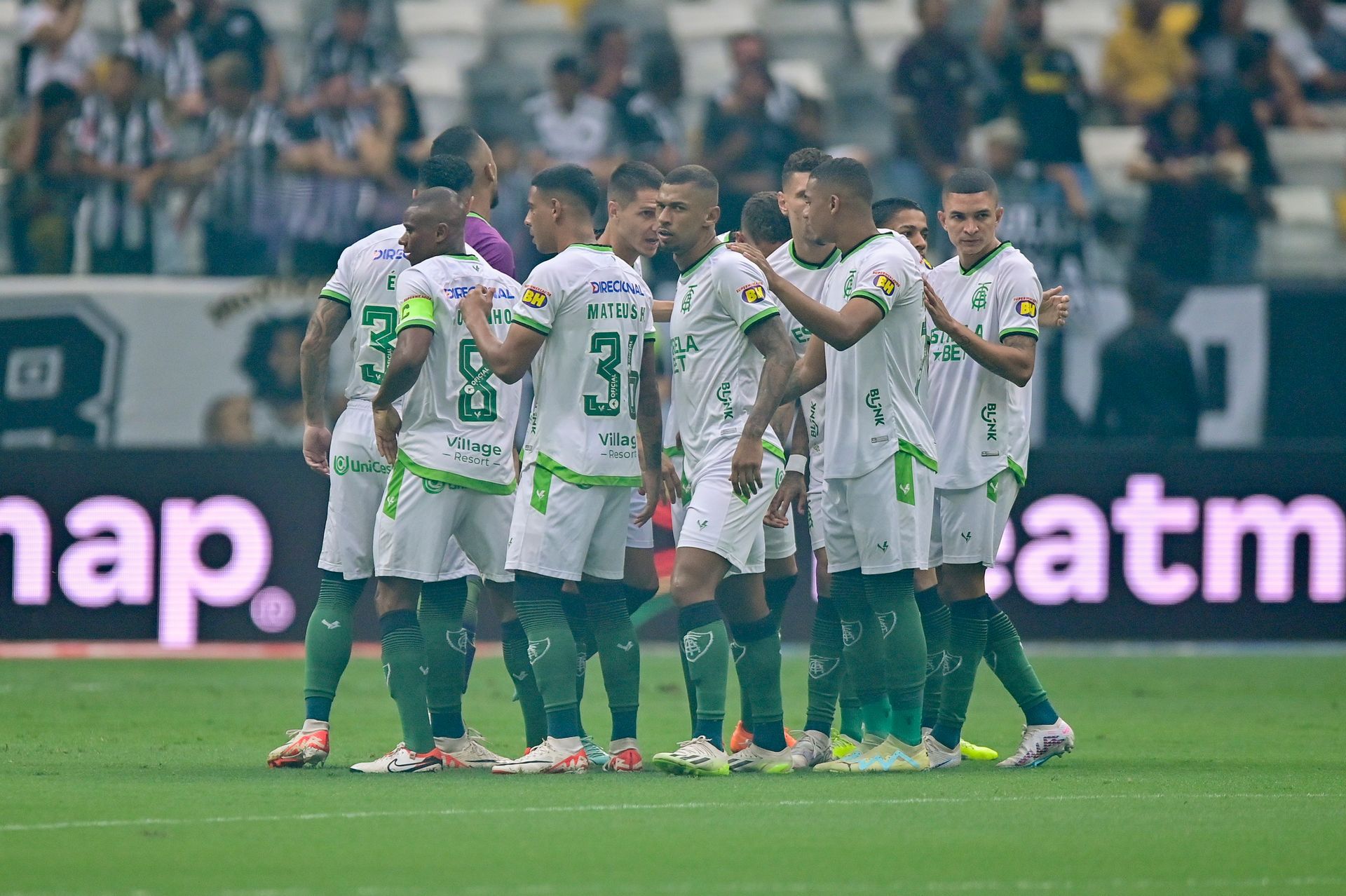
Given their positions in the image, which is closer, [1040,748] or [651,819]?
[651,819]

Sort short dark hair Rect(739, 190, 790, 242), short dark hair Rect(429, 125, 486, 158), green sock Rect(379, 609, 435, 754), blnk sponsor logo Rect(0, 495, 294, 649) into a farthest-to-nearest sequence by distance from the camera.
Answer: blnk sponsor logo Rect(0, 495, 294, 649) < short dark hair Rect(739, 190, 790, 242) < short dark hair Rect(429, 125, 486, 158) < green sock Rect(379, 609, 435, 754)

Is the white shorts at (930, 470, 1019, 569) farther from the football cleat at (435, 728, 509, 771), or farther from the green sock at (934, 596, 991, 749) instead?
the football cleat at (435, 728, 509, 771)

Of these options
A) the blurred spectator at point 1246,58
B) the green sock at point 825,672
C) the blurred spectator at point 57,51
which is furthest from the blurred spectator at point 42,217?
the blurred spectator at point 1246,58

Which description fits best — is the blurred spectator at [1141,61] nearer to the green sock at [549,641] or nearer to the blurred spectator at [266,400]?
the blurred spectator at [266,400]

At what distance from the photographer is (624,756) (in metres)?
8.35

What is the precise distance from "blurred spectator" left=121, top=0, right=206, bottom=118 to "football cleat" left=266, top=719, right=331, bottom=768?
365 inches

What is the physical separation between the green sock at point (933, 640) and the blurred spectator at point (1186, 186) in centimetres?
697

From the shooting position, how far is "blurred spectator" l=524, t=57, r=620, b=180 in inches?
653

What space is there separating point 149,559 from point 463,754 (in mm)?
6090

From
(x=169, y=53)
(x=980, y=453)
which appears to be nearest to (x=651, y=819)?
(x=980, y=453)

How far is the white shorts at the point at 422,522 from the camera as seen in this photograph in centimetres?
813

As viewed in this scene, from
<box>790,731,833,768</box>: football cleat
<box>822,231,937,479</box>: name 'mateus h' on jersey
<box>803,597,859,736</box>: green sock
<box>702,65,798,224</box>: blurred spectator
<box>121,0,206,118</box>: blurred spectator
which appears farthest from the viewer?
<box>121,0,206,118</box>: blurred spectator

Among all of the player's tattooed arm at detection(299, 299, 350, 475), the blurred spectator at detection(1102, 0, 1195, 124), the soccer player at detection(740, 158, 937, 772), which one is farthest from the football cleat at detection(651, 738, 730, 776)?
the blurred spectator at detection(1102, 0, 1195, 124)

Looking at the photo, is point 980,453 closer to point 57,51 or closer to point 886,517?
point 886,517
